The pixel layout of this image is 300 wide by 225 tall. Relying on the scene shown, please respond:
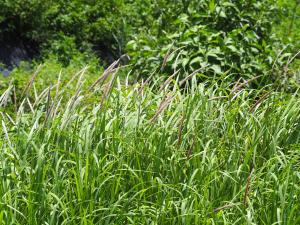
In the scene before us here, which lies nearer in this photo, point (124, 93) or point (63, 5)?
point (124, 93)

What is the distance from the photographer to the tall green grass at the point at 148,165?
13.0 feet

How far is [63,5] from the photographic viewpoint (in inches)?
442

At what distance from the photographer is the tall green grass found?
3.95 meters

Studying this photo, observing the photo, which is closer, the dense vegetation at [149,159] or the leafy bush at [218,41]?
the dense vegetation at [149,159]

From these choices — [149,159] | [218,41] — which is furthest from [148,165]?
[218,41]

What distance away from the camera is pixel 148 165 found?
439 cm

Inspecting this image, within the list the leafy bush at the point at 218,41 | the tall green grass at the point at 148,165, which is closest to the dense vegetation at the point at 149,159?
the tall green grass at the point at 148,165

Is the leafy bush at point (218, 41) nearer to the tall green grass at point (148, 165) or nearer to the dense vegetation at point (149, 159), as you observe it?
the dense vegetation at point (149, 159)

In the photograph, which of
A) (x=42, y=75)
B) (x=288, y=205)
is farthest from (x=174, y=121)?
(x=42, y=75)

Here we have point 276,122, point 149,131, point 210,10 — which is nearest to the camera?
point 149,131

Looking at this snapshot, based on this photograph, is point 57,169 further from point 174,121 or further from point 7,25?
point 7,25

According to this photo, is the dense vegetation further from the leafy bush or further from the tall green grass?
the leafy bush

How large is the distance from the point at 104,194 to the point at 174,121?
0.85 meters

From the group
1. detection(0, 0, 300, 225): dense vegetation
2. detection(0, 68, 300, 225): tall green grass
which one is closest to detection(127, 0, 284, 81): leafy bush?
detection(0, 0, 300, 225): dense vegetation
